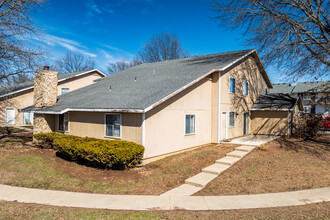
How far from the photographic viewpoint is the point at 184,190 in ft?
24.9

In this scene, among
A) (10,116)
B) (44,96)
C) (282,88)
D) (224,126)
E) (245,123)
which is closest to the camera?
(44,96)

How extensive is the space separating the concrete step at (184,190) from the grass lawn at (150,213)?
4.60ft

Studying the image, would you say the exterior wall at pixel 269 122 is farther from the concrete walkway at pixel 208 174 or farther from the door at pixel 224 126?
the concrete walkway at pixel 208 174

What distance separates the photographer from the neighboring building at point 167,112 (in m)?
10.5

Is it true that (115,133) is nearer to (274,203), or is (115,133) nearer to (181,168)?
(181,168)

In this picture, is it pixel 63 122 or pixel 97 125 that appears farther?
pixel 63 122

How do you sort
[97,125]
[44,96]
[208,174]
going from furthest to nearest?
[44,96], [97,125], [208,174]

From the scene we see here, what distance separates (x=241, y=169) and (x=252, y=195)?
263 cm

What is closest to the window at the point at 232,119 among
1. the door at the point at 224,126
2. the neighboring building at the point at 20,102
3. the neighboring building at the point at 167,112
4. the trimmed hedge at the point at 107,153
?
the neighboring building at the point at 167,112

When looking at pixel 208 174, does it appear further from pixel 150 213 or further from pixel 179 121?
pixel 150 213

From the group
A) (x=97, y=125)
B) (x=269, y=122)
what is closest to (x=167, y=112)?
(x=97, y=125)

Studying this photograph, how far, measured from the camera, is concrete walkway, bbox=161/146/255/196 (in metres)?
7.52

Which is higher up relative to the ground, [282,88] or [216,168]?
[282,88]

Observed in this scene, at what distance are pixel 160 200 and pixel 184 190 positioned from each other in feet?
4.20
